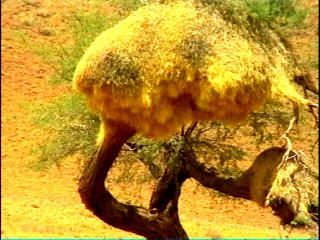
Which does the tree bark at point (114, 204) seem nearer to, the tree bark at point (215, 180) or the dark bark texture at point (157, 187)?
the dark bark texture at point (157, 187)

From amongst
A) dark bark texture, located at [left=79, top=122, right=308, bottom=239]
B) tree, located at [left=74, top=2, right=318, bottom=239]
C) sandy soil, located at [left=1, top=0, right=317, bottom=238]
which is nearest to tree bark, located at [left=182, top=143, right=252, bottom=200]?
dark bark texture, located at [left=79, top=122, right=308, bottom=239]

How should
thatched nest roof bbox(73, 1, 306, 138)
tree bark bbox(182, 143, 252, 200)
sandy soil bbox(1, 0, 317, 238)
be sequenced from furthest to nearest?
sandy soil bbox(1, 0, 317, 238) → tree bark bbox(182, 143, 252, 200) → thatched nest roof bbox(73, 1, 306, 138)

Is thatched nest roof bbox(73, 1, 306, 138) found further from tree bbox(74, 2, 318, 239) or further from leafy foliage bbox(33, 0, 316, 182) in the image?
leafy foliage bbox(33, 0, 316, 182)

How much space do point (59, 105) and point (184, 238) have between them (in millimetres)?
4596

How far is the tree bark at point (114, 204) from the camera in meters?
8.90

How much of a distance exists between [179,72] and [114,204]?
242cm

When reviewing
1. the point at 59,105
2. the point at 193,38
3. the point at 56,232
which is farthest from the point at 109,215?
the point at 56,232

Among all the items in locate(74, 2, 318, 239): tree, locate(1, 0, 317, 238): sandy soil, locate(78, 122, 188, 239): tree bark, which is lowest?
locate(1, 0, 317, 238): sandy soil

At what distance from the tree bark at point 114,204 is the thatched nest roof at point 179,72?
1.71 feet

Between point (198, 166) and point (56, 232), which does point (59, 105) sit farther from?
point (56, 232)

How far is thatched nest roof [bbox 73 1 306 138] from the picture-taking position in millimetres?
7695

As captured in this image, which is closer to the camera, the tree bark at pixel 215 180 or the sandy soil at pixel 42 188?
the tree bark at pixel 215 180

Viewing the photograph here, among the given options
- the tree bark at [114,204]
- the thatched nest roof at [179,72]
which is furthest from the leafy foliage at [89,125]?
the thatched nest roof at [179,72]

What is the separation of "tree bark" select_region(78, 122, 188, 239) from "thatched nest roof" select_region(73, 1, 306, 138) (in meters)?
0.52
